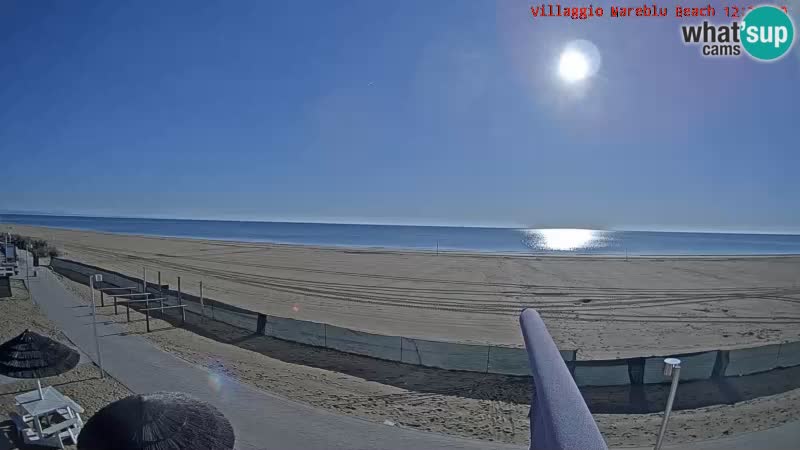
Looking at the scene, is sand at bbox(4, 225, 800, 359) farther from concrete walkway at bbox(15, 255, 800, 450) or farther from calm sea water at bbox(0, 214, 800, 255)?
calm sea water at bbox(0, 214, 800, 255)

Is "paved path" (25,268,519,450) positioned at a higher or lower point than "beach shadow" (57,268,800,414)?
higher

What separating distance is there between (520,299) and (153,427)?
17.1 metres

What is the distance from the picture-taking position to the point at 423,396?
25.2ft

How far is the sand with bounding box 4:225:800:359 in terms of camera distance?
12.3 metres

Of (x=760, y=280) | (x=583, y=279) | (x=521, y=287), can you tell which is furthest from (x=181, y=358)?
(x=760, y=280)

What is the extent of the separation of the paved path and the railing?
465 cm

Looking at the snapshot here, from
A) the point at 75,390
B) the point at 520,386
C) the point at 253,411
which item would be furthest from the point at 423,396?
the point at 75,390

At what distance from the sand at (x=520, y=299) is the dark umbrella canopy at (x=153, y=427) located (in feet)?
27.7

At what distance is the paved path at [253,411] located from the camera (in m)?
5.78

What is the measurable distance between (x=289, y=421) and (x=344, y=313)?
332 inches

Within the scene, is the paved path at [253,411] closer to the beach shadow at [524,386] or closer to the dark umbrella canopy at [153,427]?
the beach shadow at [524,386]

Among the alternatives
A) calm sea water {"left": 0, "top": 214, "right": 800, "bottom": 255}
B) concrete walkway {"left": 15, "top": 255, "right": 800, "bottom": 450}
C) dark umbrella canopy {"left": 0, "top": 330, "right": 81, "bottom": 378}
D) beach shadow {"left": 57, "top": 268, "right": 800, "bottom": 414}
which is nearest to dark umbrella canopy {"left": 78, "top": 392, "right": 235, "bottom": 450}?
concrete walkway {"left": 15, "top": 255, "right": 800, "bottom": 450}

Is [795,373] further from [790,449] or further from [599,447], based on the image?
[599,447]

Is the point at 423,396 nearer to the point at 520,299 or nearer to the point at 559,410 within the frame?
the point at 559,410
